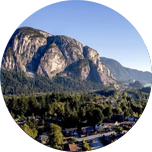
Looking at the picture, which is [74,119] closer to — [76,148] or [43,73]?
[76,148]

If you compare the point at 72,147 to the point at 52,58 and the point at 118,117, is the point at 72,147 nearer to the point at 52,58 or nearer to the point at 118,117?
the point at 118,117

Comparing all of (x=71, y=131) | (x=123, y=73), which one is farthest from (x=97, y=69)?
(x=71, y=131)

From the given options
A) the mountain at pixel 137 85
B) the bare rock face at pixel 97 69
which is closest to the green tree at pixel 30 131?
the bare rock face at pixel 97 69

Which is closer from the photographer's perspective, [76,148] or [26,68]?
[76,148]

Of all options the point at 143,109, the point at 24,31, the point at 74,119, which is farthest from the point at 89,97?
the point at 24,31

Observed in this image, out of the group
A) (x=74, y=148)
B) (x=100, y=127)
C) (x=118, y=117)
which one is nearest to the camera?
(x=74, y=148)

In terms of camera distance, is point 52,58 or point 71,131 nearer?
point 71,131

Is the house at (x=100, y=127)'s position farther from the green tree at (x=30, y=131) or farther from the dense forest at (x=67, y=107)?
the green tree at (x=30, y=131)
